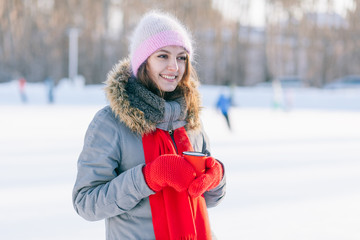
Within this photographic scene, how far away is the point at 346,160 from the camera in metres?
5.31

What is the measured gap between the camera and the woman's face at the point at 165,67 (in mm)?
1293

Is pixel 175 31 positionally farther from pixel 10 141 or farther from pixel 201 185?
pixel 10 141

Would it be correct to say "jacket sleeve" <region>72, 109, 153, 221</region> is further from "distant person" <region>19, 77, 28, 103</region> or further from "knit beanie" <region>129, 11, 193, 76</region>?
"distant person" <region>19, 77, 28, 103</region>

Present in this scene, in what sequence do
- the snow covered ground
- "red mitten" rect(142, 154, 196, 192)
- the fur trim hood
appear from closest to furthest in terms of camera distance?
1. "red mitten" rect(142, 154, 196, 192)
2. the fur trim hood
3. the snow covered ground

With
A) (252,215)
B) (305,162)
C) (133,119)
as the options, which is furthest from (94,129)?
(305,162)

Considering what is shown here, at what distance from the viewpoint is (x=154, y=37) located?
4.20ft

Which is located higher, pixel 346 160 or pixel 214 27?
pixel 214 27

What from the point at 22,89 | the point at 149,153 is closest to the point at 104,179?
the point at 149,153

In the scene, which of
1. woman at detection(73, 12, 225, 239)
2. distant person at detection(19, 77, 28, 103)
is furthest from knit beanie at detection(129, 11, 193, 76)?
distant person at detection(19, 77, 28, 103)

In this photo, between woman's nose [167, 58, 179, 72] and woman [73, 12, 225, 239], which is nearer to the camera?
woman [73, 12, 225, 239]

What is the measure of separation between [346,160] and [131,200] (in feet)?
16.0

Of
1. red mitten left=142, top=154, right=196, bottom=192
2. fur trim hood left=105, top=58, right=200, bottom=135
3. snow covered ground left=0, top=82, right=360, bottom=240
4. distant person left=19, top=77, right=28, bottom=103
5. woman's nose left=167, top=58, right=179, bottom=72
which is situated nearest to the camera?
red mitten left=142, top=154, right=196, bottom=192

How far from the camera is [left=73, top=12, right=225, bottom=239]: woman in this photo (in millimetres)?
1114

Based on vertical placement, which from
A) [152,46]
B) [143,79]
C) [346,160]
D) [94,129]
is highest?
[152,46]
